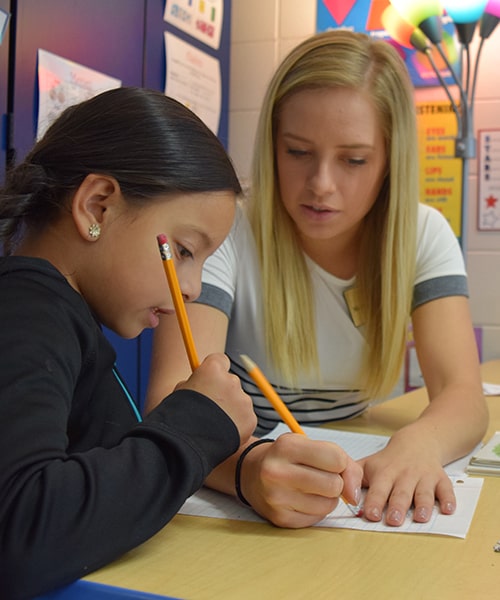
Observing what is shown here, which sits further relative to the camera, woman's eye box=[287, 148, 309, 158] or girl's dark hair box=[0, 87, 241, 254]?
woman's eye box=[287, 148, 309, 158]

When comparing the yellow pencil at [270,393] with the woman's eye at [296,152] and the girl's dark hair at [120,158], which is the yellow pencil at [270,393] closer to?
the girl's dark hair at [120,158]

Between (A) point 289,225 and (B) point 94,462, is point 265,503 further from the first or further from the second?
(A) point 289,225

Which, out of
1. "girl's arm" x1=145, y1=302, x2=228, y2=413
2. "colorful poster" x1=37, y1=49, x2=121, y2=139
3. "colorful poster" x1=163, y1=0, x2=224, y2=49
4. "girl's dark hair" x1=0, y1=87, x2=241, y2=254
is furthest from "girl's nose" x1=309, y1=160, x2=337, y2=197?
"colorful poster" x1=163, y1=0, x2=224, y2=49

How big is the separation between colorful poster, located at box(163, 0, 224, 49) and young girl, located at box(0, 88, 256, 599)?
1834mm

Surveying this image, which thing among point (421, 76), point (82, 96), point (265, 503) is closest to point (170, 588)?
point (265, 503)

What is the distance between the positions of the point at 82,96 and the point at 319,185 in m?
1.07

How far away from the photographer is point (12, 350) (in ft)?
1.98

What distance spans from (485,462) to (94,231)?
1.90 ft

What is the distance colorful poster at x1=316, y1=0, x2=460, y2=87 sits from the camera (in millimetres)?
2732

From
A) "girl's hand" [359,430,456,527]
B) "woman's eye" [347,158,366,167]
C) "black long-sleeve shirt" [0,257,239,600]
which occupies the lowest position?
"girl's hand" [359,430,456,527]

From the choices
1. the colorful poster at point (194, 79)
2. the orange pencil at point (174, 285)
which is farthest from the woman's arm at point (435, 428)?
the colorful poster at point (194, 79)

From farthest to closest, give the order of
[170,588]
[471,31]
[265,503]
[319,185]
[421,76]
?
[421,76] < [471,31] < [319,185] < [265,503] < [170,588]

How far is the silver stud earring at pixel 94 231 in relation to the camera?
0.77 meters

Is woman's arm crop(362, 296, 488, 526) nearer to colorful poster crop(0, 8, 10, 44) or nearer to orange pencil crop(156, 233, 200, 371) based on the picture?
orange pencil crop(156, 233, 200, 371)
